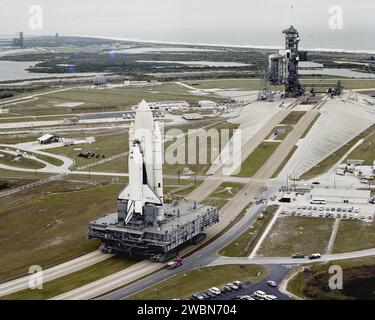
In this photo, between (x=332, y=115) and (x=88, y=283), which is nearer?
(x=88, y=283)

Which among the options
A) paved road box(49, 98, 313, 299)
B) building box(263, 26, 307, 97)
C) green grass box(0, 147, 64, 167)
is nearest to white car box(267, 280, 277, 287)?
paved road box(49, 98, 313, 299)

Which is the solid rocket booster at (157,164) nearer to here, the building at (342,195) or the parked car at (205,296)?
the parked car at (205,296)

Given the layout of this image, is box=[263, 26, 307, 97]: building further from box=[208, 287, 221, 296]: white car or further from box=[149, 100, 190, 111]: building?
box=[208, 287, 221, 296]: white car

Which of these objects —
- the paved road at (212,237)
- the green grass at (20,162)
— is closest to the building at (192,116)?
the paved road at (212,237)

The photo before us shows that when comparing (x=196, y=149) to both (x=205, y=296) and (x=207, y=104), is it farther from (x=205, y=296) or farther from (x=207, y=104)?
(x=205, y=296)
